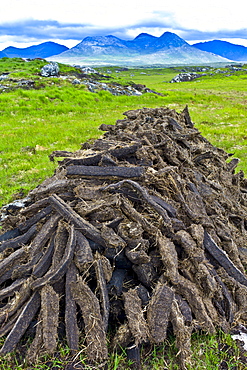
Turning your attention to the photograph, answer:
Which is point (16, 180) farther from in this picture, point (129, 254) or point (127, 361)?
point (127, 361)

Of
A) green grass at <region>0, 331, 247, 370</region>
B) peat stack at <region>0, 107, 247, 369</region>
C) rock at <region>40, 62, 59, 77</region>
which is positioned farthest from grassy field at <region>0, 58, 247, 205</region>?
rock at <region>40, 62, 59, 77</region>

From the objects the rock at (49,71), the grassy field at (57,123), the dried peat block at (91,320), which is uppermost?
the rock at (49,71)

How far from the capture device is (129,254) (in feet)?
13.3

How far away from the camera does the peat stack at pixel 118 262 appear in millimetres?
3662

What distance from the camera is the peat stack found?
3662 mm

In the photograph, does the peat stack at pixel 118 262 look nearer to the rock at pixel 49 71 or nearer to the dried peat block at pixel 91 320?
the dried peat block at pixel 91 320

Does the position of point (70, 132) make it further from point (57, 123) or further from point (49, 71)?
point (49, 71)

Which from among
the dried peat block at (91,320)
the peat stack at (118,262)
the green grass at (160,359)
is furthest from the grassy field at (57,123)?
the green grass at (160,359)

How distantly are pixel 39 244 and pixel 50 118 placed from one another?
19254 mm

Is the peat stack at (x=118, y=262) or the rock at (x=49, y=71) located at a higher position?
the rock at (x=49, y=71)

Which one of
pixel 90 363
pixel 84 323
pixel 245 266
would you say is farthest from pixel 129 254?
pixel 245 266

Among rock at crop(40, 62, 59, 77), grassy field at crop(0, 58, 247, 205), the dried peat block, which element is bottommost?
grassy field at crop(0, 58, 247, 205)

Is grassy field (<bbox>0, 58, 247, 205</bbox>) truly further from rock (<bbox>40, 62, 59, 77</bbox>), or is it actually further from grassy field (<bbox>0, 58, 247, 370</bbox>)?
rock (<bbox>40, 62, 59, 77</bbox>)

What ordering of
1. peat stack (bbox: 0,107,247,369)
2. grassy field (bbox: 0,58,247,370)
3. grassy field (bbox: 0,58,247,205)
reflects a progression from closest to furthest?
grassy field (bbox: 0,58,247,370), peat stack (bbox: 0,107,247,369), grassy field (bbox: 0,58,247,205)
